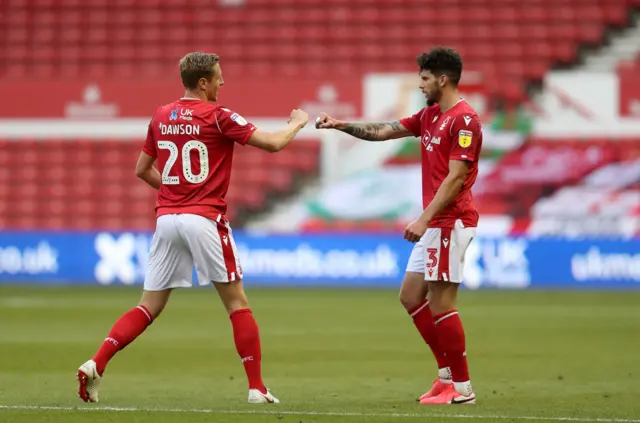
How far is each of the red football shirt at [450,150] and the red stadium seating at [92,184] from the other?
1641cm

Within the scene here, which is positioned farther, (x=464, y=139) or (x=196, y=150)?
(x=464, y=139)

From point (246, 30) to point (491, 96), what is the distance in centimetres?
567

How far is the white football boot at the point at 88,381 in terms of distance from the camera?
23.3 ft

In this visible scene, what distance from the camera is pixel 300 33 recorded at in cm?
2575

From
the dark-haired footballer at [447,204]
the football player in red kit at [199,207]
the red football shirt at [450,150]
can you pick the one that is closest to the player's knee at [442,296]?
the dark-haired footballer at [447,204]

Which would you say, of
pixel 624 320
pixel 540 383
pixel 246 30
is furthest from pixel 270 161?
pixel 540 383

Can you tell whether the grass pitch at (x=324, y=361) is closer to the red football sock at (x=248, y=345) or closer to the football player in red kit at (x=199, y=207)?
the red football sock at (x=248, y=345)

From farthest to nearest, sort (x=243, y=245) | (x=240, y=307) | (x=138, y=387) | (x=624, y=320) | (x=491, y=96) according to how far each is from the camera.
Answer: (x=491, y=96) → (x=243, y=245) → (x=624, y=320) → (x=138, y=387) → (x=240, y=307)

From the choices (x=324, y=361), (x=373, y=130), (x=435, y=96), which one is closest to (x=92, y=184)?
(x=324, y=361)

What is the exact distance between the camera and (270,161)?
24.6 m

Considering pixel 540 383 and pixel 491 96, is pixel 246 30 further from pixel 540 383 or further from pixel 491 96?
pixel 540 383

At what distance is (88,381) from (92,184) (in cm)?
1810

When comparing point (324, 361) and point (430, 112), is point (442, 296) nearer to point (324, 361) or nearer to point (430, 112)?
point (430, 112)

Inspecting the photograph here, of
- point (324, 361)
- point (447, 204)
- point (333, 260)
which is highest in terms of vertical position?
point (447, 204)
